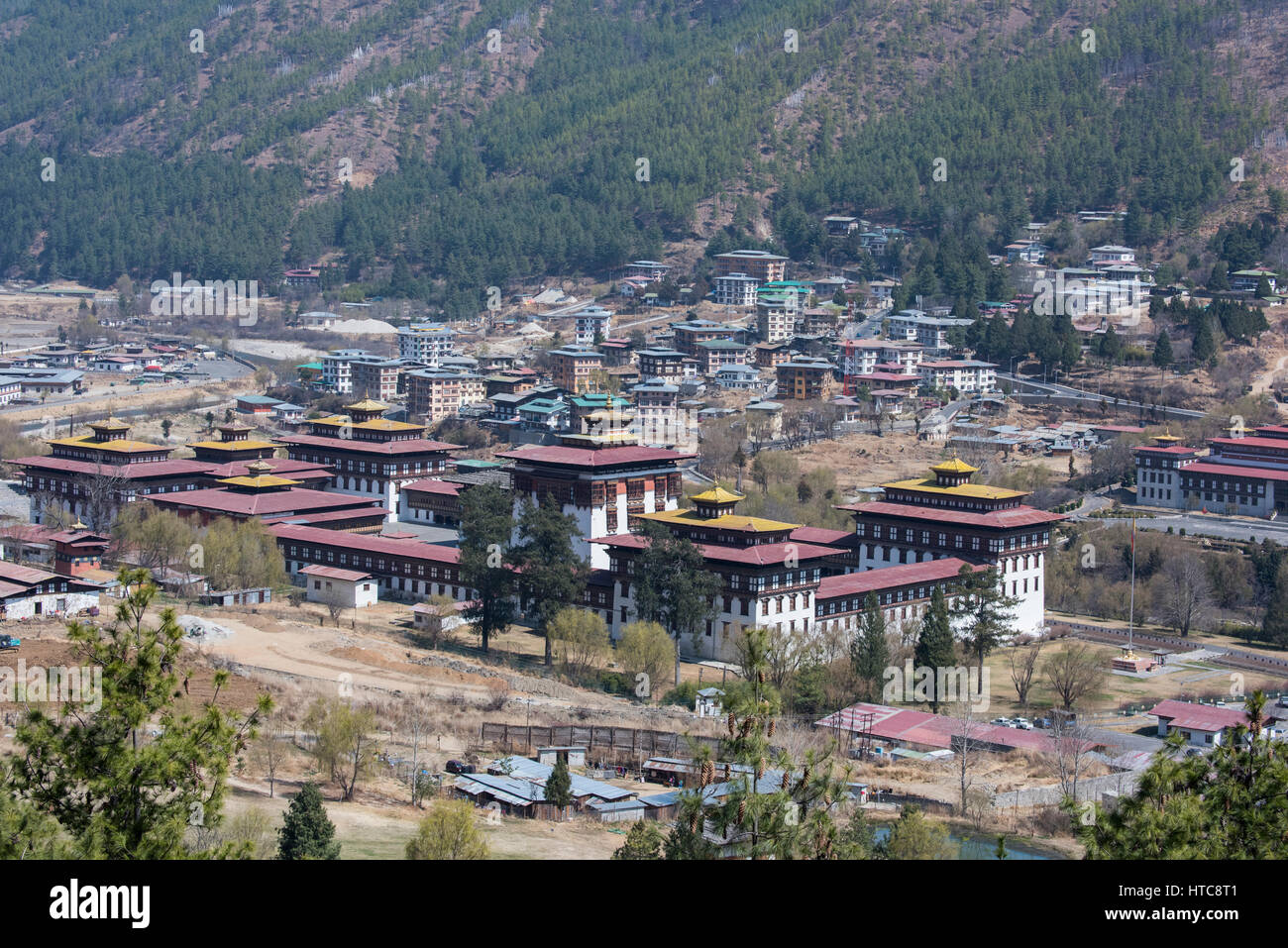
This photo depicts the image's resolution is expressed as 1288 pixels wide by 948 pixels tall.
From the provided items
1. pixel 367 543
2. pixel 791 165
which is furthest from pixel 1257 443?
pixel 791 165

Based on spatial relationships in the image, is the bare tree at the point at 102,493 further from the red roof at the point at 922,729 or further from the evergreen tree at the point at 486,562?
the red roof at the point at 922,729

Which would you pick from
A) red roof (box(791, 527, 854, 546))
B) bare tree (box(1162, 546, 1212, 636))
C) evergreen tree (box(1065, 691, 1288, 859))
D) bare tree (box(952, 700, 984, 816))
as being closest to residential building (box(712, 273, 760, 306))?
red roof (box(791, 527, 854, 546))

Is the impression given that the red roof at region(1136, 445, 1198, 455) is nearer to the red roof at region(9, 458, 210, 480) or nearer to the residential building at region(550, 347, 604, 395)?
the residential building at region(550, 347, 604, 395)

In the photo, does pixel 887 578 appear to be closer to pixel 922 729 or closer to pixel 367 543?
pixel 922 729

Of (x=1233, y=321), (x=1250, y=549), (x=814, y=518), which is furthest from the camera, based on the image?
(x=1233, y=321)

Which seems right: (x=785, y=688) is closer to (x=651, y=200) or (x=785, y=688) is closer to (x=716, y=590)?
(x=716, y=590)
